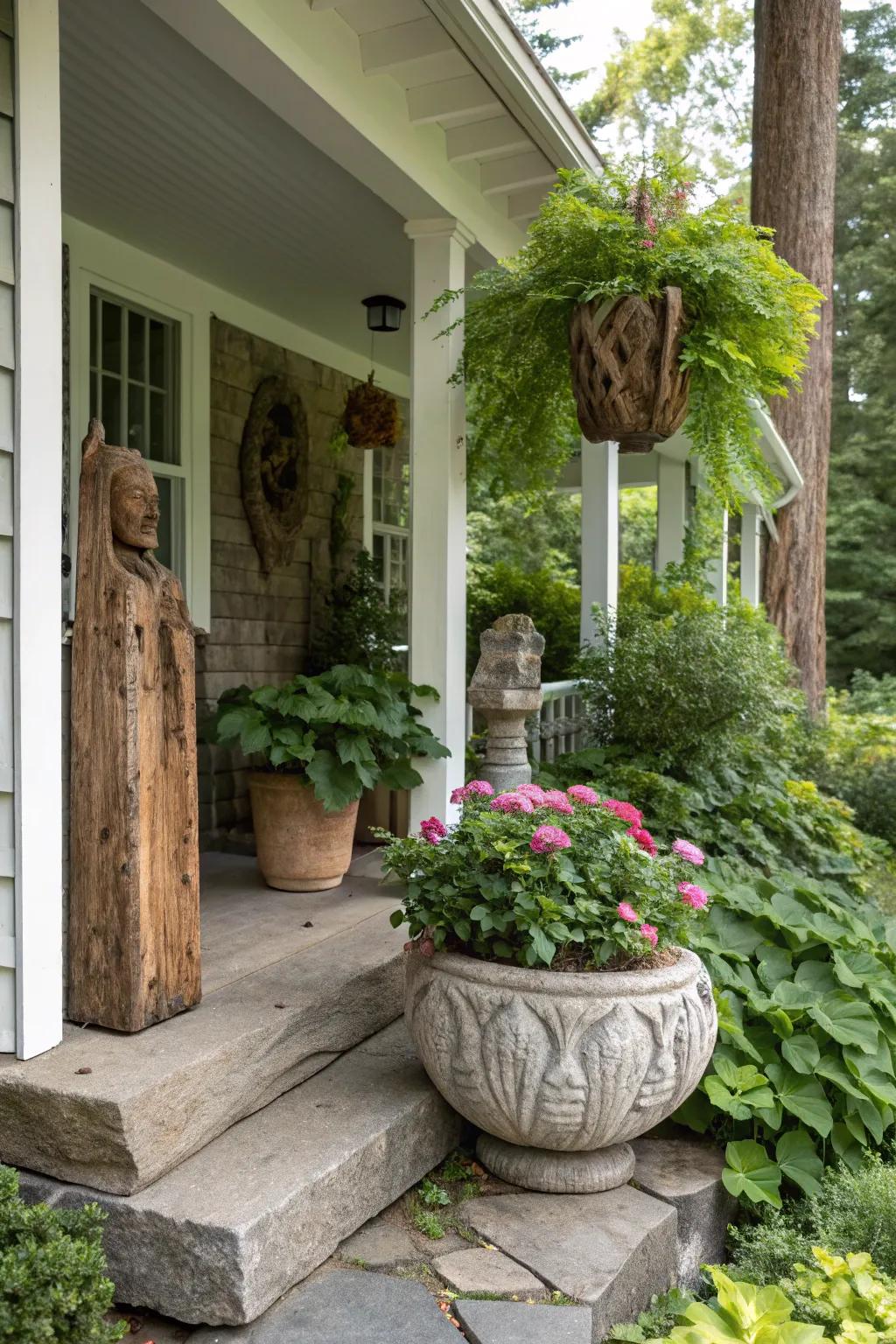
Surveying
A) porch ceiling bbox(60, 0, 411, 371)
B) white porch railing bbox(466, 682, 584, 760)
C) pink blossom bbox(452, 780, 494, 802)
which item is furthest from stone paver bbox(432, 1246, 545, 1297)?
porch ceiling bbox(60, 0, 411, 371)

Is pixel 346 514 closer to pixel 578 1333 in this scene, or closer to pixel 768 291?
pixel 768 291

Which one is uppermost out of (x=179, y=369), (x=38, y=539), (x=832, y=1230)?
(x=179, y=369)

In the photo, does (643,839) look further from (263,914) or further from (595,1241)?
(263,914)

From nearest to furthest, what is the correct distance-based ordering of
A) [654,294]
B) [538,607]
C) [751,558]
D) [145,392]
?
1. [654,294]
2. [145,392]
3. [538,607]
4. [751,558]

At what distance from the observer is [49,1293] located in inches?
66.1

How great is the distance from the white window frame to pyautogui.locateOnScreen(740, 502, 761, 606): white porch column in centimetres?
623

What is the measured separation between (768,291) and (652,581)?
3.79 m

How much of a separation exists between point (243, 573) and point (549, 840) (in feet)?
12.1

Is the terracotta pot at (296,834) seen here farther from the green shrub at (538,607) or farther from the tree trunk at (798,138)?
the tree trunk at (798,138)

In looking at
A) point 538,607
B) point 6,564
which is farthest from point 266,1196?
point 538,607

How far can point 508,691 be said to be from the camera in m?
3.86

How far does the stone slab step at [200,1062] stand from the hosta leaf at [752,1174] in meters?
0.96

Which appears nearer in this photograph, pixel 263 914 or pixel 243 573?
pixel 263 914

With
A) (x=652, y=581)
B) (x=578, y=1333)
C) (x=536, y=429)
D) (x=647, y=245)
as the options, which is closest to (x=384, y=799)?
(x=536, y=429)
